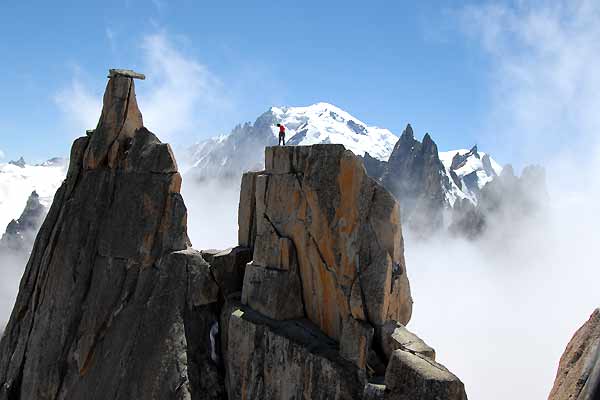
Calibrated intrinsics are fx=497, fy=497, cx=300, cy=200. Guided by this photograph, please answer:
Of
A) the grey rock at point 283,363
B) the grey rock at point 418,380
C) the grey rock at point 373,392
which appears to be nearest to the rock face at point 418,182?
the grey rock at point 283,363

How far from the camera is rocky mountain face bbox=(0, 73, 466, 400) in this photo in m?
17.3

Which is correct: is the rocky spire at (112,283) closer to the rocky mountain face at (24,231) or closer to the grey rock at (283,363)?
the grey rock at (283,363)

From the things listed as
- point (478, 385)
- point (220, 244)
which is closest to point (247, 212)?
point (478, 385)

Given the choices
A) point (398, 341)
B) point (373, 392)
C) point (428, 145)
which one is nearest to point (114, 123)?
point (398, 341)

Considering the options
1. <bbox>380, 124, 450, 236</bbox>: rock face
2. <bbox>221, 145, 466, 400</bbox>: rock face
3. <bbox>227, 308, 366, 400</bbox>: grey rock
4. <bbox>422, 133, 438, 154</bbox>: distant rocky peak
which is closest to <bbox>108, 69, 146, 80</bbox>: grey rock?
<bbox>221, 145, 466, 400</bbox>: rock face

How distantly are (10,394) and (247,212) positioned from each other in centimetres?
1639

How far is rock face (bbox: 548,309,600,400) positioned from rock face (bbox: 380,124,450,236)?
566ft

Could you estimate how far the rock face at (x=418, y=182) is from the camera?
183500mm

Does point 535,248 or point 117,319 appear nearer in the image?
point 117,319

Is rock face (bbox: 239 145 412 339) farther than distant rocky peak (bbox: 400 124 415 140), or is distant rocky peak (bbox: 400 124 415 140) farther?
distant rocky peak (bbox: 400 124 415 140)

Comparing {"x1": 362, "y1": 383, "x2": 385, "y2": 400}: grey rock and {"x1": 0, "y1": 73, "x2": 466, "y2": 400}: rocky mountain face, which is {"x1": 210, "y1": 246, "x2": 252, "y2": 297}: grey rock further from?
{"x1": 362, "y1": 383, "x2": 385, "y2": 400}: grey rock

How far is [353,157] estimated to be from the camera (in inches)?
730

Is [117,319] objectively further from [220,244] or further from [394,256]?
[220,244]

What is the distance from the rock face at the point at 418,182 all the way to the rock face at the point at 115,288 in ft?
522
